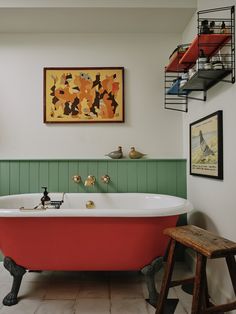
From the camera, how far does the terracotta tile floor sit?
176 cm

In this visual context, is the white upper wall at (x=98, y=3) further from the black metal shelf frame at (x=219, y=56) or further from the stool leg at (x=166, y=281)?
the stool leg at (x=166, y=281)

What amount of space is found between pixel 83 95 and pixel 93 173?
828 millimetres

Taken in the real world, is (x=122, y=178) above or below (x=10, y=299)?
above

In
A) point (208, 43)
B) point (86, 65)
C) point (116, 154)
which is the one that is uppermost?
point (86, 65)

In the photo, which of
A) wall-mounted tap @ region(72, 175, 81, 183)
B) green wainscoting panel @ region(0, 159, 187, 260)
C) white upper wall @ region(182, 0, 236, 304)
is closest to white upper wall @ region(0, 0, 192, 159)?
green wainscoting panel @ region(0, 159, 187, 260)

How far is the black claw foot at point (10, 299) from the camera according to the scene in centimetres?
183

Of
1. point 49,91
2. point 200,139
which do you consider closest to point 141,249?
point 200,139

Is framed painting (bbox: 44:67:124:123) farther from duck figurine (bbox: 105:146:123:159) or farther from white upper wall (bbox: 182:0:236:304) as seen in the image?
white upper wall (bbox: 182:0:236:304)

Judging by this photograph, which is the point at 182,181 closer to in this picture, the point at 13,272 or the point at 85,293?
the point at 85,293

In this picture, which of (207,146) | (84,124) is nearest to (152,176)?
(207,146)

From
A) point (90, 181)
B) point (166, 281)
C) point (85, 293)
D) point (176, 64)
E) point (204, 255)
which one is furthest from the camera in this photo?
point (90, 181)

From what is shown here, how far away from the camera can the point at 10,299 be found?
1.85m

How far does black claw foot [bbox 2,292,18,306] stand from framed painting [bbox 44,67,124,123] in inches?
63.7

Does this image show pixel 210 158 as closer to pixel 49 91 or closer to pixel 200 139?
pixel 200 139
